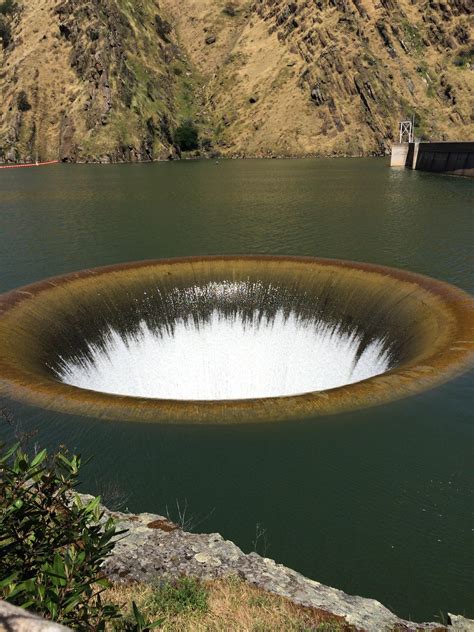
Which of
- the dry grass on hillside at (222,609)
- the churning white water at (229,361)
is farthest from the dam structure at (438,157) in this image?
the dry grass on hillside at (222,609)

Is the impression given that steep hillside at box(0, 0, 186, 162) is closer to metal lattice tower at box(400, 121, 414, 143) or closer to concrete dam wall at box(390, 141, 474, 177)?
metal lattice tower at box(400, 121, 414, 143)

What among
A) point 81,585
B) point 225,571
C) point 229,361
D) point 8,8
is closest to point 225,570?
point 225,571

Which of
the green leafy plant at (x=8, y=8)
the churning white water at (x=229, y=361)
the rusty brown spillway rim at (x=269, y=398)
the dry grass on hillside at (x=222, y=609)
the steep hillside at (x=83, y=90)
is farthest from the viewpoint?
the green leafy plant at (x=8, y=8)

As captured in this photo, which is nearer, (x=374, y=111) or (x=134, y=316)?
(x=134, y=316)

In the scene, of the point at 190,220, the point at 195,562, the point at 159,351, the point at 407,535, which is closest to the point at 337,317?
the point at 159,351

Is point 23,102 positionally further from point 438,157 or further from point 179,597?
point 179,597

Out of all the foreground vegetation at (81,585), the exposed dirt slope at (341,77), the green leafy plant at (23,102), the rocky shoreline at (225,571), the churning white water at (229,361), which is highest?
the exposed dirt slope at (341,77)

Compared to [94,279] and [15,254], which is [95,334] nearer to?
[94,279]

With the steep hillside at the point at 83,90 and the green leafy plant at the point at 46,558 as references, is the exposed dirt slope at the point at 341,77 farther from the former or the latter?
the green leafy plant at the point at 46,558
